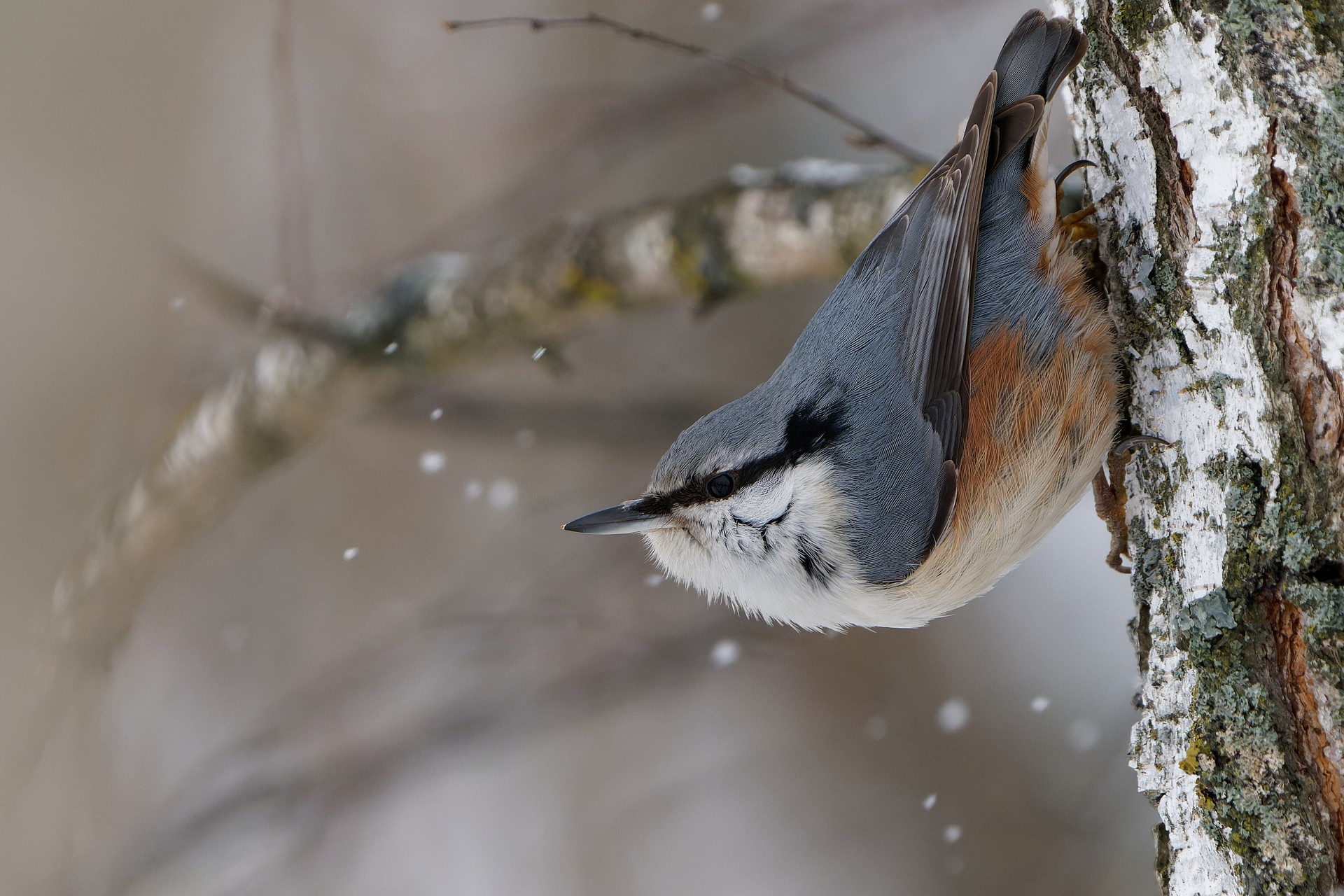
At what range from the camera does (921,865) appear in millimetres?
4035

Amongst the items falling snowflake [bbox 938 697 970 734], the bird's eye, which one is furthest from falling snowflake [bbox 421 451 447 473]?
the bird's eye

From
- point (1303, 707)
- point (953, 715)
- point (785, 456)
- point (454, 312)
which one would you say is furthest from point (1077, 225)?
point (953, 715)

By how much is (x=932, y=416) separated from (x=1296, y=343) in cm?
66

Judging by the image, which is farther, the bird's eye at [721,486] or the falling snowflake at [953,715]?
the falling snowflake at [953,715]

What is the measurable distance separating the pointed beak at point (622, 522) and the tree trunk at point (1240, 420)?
0.95 m

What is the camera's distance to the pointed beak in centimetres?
201

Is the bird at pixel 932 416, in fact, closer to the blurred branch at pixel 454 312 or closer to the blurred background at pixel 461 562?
the blurred branch at pixel 454 312

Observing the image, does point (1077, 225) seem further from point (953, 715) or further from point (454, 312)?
point (953, 715)

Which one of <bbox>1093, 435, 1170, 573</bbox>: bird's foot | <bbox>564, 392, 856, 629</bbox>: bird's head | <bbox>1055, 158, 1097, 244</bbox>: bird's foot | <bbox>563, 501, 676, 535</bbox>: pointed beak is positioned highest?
<bbox>1055, 158, 1097, 244</bbox>: bird's foot

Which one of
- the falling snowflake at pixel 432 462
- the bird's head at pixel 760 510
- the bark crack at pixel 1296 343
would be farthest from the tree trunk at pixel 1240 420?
the falling snowflake at pixel 432 462

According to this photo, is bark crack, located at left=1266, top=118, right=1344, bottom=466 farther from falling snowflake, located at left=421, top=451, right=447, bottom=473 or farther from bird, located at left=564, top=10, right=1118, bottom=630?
falling snowflake, located at left=421, top=451, right=447, bottom=473

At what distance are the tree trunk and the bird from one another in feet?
0.60

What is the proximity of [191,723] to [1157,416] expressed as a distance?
453 centimetres

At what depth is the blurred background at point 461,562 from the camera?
360cm
